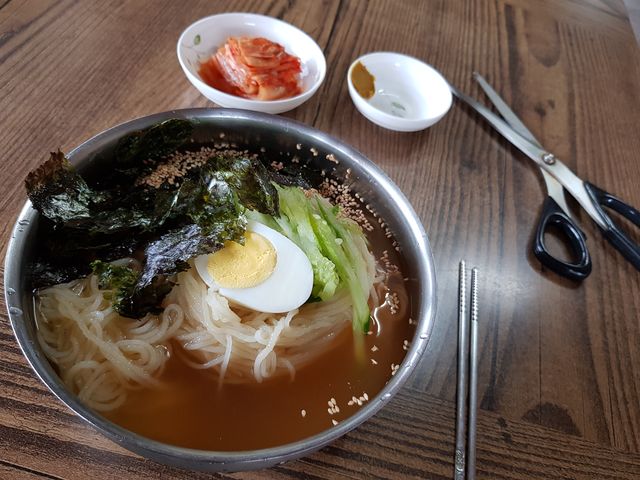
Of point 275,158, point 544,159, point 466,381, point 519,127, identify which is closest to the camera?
point 466,381

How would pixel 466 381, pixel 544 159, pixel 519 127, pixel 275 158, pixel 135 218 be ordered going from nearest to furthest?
1. pixel 135 218
2. pixel 466 381
3. pixel 275 158
4. pixel 544 159
5. pixel 519 127

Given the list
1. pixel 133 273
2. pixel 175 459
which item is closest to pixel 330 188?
pixel 133 273

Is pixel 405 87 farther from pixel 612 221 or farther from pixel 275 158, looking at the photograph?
pixel 612 221

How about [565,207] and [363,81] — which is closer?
[565,207]

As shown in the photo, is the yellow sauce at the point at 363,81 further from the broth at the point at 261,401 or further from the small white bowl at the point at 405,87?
the broth at the point at 261,401

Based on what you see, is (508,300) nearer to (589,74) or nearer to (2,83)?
(589,74)

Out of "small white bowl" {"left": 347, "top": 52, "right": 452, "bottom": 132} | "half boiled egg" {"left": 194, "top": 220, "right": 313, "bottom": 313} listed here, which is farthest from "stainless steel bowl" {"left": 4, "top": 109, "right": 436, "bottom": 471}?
"small white bowl" {"left": 347, "top": 52, "right": 452, "bottom": 132}

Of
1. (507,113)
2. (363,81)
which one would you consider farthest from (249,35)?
(507,113)
